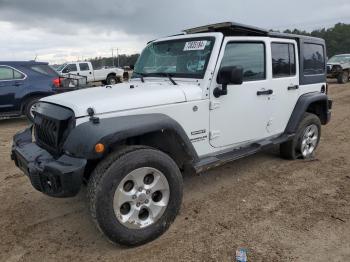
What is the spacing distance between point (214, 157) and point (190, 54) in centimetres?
126

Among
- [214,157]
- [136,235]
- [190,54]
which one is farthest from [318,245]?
[190,54]

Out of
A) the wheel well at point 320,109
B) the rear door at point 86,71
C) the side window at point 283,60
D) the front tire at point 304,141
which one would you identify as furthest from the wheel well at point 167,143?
the rear door at point 86,71

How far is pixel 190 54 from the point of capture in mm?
4098

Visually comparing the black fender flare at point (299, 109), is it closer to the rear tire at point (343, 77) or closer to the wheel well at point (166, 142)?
the wheel well at point (166, 142)

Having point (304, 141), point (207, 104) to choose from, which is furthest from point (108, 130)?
point (304, 141)

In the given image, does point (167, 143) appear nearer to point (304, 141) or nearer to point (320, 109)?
point (304, 141)

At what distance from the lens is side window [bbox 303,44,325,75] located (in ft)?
17.7

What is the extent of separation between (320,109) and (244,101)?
2.28 metres

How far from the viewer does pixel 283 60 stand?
4949 millimetres

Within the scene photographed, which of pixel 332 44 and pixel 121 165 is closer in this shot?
pixel 121 165

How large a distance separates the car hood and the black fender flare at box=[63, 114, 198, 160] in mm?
121

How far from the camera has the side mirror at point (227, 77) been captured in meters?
3.64

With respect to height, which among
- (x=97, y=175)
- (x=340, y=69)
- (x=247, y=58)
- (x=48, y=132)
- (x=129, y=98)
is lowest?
(x=97, y=175)

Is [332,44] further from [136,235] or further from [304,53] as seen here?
[136,235]
